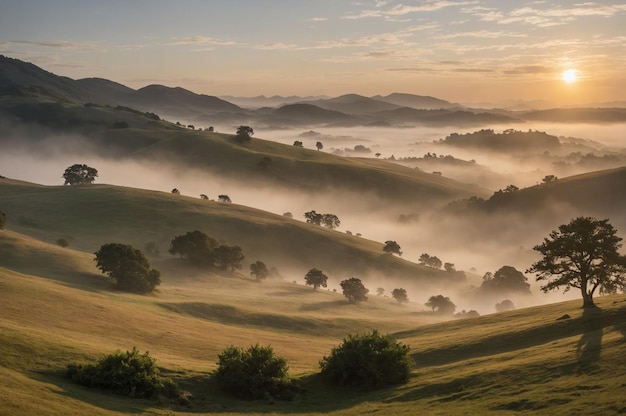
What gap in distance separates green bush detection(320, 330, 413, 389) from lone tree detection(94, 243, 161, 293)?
67.0 meters

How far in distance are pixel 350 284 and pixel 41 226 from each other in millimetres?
98880

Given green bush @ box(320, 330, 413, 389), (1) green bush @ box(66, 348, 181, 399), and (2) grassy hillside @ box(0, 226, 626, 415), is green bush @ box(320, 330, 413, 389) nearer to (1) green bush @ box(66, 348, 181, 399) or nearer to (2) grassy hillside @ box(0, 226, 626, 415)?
(2) grassy hillside @ box(0, 226, 626, 415)

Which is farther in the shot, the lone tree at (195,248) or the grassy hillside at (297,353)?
the lone tree at (195,248)

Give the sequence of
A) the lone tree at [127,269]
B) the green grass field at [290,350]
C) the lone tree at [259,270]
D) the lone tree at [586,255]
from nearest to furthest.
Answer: the green grass field at [290,350] → the lone tree at [586,255] → the lone tree at [127,269] → the lone tree at [259,270]

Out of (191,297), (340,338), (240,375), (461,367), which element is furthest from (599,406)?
(191,297)

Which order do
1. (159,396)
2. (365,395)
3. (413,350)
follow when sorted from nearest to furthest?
1. (159,396)
2. (365,395)
3. (413,350)

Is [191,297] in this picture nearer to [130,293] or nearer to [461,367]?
[130,293]

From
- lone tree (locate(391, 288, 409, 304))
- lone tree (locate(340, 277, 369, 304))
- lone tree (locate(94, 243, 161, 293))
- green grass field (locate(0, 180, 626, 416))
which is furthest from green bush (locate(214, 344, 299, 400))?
lone tree (locate(391, 288, 409, 304))

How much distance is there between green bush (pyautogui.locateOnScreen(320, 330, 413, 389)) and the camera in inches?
2131

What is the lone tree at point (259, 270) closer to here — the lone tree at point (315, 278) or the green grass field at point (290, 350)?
the lone tree at point (315, 278)

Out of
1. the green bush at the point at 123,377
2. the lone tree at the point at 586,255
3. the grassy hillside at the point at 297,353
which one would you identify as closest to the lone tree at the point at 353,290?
the grassy hillside at the point at 297,353

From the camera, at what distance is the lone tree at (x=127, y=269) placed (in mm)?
114312

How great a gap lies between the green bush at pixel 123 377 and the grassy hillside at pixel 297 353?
1372mm

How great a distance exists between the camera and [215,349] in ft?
234
